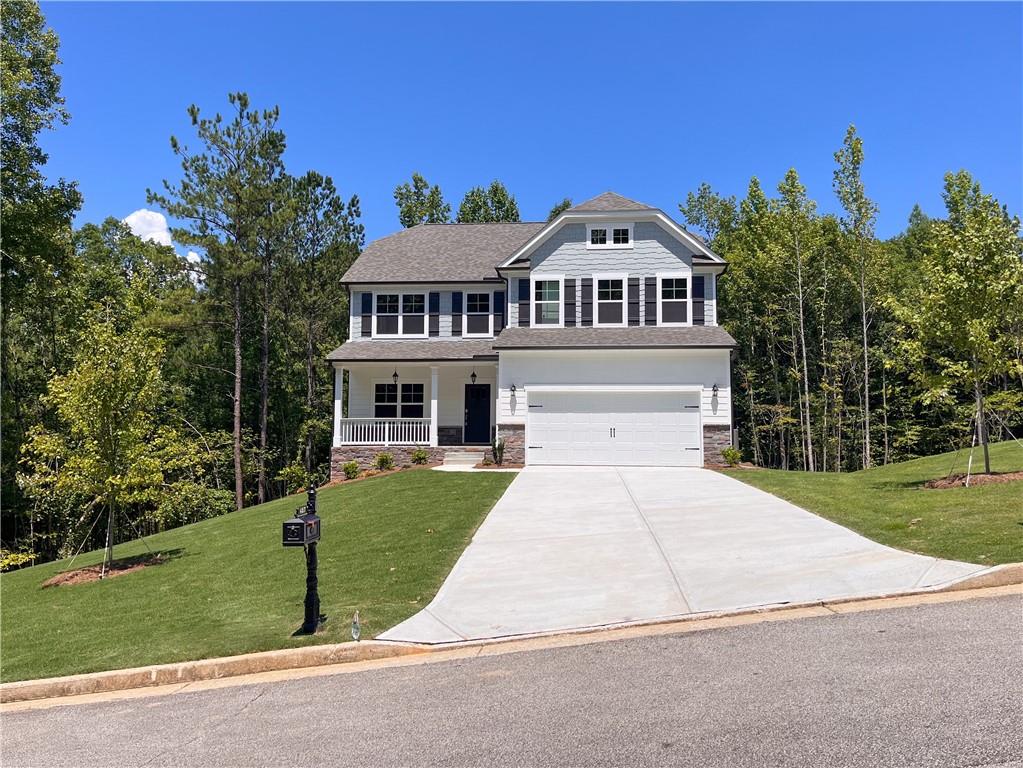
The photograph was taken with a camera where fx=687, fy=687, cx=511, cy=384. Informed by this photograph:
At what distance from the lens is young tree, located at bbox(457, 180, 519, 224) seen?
46.6 m

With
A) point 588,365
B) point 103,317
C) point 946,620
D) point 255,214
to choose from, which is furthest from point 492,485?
point 103,317

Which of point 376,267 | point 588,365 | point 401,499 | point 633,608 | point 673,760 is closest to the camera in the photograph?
point 673,760

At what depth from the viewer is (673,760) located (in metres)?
3.79

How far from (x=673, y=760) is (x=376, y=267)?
80.3 ft

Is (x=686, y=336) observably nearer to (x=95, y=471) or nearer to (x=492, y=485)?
(x=492, y=485)

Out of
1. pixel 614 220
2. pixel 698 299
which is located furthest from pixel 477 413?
pixel 698 299

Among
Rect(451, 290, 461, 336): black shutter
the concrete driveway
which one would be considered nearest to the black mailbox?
the concrete driveway

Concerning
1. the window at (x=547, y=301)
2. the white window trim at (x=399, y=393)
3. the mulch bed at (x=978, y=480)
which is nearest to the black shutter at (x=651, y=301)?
the window at (x=547, y=301)

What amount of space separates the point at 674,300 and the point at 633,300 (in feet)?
4.47

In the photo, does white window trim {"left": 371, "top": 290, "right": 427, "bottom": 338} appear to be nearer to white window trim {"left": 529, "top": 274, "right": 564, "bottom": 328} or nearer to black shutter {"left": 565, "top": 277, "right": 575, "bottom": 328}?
white window trim {"left": 529, "top": 274, "right": 564, "bottom": 328}

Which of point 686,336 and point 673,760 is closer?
point 673,760

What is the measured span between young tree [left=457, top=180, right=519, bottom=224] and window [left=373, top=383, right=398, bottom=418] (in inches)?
931

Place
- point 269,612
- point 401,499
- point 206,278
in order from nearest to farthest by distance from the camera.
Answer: point 269,612
point 401,499
point 206,278

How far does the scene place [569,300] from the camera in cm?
2333
